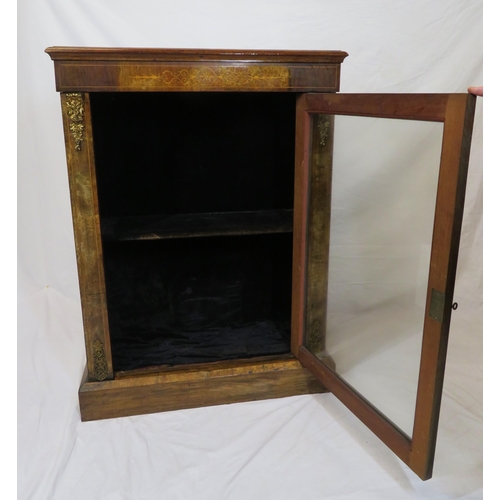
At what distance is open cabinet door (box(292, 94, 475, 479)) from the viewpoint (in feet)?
4.19

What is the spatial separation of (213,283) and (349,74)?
1091 millimetres

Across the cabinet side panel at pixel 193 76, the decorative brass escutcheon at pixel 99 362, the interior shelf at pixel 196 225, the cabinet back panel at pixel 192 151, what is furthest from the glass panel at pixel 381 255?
the decorative brass escutcheon at pixel 99 362

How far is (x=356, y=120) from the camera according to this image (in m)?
1.64

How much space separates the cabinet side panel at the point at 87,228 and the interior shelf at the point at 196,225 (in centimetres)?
25

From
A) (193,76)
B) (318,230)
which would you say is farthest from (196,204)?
(193,76)

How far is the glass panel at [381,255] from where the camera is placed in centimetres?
142

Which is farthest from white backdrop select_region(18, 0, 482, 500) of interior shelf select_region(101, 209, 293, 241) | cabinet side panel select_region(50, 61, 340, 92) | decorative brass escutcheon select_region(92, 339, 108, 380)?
cabinet side panel select_region(50, 61, 340, 92)

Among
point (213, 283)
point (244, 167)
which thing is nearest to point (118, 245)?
point (213, 283)

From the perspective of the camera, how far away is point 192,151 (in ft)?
7.50

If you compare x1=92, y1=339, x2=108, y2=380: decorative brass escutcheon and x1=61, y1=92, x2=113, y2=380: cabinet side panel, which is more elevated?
x1=61, y1=92, x2=113, y2=380: cabinet side panel

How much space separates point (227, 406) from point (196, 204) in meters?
0.86

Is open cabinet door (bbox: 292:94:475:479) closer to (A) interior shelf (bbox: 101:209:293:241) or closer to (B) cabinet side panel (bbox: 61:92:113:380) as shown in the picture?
(A) interior shelf (bbox: 101:209:293:241)

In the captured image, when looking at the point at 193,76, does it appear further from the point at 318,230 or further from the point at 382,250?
the point at 382,250

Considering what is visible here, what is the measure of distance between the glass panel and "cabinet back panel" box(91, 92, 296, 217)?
0.54 m
